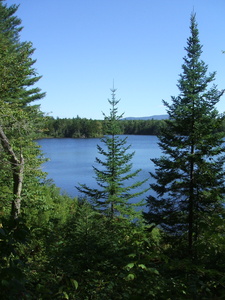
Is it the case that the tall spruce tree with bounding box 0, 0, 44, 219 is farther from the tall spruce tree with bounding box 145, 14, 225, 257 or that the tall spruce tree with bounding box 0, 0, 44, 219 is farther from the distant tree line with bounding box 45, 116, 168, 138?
the distant tree line with bounding box 45, 116, 168, 138

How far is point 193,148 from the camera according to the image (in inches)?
393

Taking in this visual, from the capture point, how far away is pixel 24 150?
1046cm

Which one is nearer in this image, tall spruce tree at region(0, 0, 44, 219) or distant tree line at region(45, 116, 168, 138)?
tall spruce tree at region(0, 0, 44, 219)

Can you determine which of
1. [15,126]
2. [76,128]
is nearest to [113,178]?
[15,126]

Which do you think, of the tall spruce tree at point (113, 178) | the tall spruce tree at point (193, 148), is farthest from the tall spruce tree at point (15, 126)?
the tall spruce tree at point (193, 148)

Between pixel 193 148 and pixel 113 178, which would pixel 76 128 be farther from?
pixel 193 148

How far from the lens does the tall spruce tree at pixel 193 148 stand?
9.71 m

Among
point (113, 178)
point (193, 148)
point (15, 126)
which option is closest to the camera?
point (15, 126)

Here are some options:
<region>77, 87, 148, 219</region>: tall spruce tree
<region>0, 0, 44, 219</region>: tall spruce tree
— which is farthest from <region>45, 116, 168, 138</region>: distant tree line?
<region>0, 0, 44, 219</region>: tall spruce tree

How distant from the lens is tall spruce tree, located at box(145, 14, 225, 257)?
971 cm

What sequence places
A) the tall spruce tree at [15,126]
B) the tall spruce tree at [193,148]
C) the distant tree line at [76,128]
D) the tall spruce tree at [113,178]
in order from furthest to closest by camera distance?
the distant tree line at [76,128] → the tall spruce tree at [113,178] → the tall spruce tree at [193,148] → the tall spruce tree at [15,126]

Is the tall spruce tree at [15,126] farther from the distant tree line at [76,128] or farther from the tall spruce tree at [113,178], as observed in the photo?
Answer: the distant tree line at [76,128]

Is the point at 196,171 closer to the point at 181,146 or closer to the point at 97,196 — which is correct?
the point at 181,146

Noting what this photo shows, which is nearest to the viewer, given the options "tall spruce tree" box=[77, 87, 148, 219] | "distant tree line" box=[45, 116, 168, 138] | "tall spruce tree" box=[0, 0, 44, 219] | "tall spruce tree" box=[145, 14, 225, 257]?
"tall spruce tree" box=[0, 0, 44, 219]
